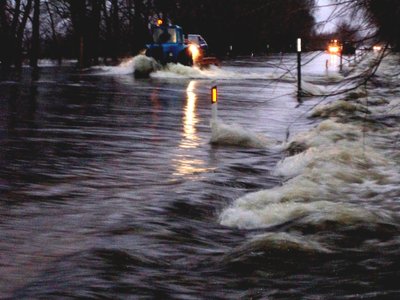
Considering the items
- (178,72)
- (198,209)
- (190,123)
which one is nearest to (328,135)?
(190,123)

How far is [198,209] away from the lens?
8.26 metres

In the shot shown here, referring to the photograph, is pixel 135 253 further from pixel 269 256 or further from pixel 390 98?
pixel 390 98

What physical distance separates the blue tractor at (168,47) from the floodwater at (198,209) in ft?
74.2

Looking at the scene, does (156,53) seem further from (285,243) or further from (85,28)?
(285,243)

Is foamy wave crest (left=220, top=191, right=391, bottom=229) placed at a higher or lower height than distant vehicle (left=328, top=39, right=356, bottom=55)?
lower

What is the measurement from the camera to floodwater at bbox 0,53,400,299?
5828 mm

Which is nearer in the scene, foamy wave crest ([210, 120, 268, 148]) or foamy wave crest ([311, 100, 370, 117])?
foamy wave crest ([210, 120, 268, 148])

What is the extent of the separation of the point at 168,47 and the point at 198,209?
3140 centimetres

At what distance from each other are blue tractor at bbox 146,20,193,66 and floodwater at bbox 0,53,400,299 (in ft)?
74.2

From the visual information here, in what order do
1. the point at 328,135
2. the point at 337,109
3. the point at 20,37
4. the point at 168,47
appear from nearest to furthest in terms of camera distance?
the point at 328,135
the point at 337,109
the point at 168,47
the point at 20,37

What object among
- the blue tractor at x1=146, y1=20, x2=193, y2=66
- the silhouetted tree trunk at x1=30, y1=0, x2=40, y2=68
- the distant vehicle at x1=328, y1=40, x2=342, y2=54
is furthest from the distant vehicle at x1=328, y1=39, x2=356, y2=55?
the silhouetted tree trunk at x1=30, y1=0, x2=40, y2=68

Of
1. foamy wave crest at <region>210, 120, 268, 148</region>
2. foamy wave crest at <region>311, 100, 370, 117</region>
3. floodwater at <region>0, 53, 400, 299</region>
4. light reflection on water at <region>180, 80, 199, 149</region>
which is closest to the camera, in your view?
floodwater at <region>0, 53, 400, 299</region>

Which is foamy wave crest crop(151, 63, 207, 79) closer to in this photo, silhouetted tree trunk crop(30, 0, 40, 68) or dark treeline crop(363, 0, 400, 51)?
silhouetted tree trunk crop(30, 0, 40, 68)

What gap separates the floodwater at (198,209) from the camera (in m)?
5.83
